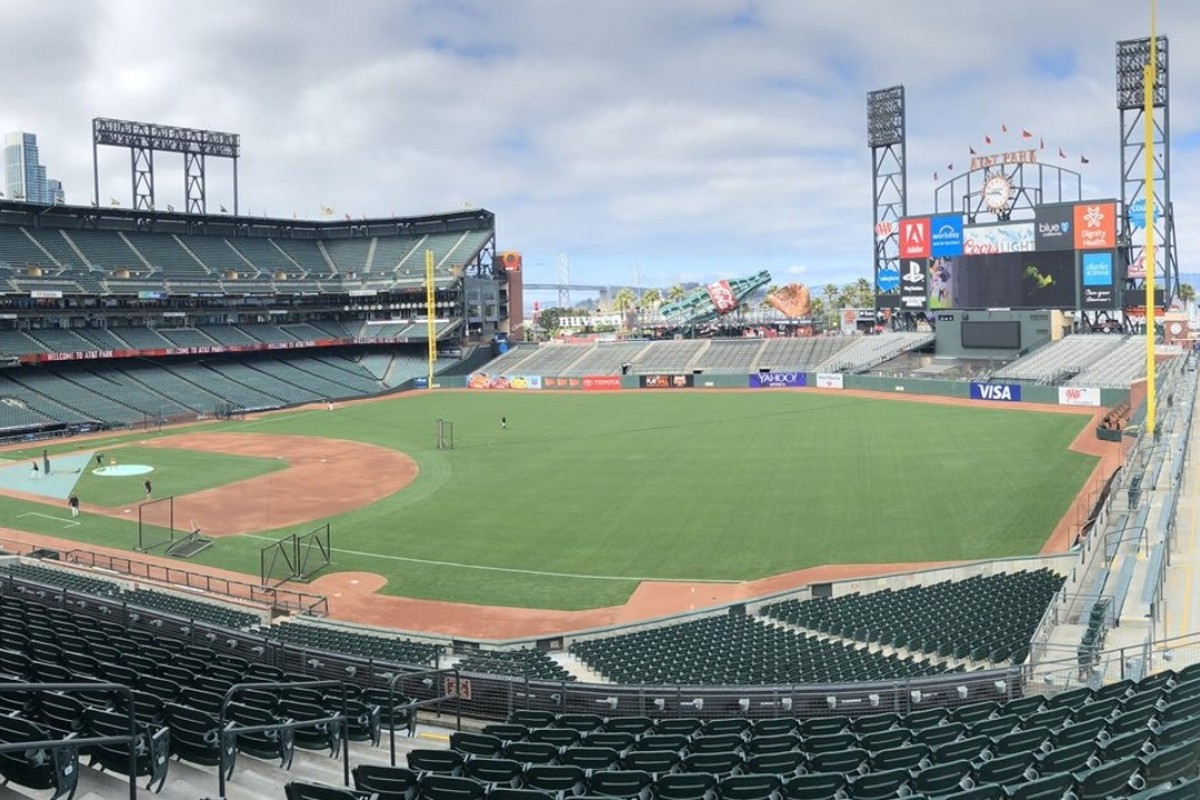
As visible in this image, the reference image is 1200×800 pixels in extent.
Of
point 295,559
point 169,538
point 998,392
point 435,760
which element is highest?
point 998,392

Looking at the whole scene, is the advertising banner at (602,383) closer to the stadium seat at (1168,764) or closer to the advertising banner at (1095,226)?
the advertising banner at (1095,226)

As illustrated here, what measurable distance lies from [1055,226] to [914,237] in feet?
38.6

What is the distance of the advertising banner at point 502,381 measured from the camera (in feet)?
311

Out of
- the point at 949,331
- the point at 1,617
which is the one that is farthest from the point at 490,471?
the point at 949,331

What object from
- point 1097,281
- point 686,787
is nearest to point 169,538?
point 686,787

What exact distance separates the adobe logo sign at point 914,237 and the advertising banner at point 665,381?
22.8 m

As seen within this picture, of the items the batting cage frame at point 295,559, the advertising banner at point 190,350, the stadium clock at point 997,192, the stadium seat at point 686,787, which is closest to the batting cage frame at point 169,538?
the batting cage frame at point 295,559

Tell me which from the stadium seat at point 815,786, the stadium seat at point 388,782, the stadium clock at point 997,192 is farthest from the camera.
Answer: the stadium clock at point 997,192

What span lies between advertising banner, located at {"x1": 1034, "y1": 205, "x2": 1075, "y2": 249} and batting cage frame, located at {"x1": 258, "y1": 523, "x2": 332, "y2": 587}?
62695 mm

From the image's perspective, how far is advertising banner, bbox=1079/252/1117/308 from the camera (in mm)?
71812

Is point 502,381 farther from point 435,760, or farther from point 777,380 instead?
point 435,760

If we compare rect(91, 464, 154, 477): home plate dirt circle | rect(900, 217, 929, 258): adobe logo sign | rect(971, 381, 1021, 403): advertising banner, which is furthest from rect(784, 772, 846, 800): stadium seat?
rect(900, 217, 929, 258): adobe logo sign

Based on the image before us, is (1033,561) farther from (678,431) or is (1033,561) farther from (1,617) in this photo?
(678,431)

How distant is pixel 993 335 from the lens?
7788 centimetres
